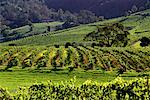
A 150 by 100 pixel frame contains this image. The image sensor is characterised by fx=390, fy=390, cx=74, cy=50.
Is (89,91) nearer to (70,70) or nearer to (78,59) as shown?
(70,70)

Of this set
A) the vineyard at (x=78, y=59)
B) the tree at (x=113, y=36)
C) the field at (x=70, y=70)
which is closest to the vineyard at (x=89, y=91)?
the field at (x=70, y=70)

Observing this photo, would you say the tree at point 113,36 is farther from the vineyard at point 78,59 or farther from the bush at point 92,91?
the bush at point 92,91

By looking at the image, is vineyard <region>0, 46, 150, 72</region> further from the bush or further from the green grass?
the bush

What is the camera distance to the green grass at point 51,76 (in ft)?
222

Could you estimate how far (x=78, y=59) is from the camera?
8594cm

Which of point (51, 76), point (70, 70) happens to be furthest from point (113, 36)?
point (51, 76)

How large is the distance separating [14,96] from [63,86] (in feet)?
18.7

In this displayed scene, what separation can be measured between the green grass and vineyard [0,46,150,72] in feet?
13.7

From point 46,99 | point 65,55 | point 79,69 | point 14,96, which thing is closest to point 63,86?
point 46,99

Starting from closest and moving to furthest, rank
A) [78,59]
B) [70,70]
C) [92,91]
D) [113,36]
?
[92,91]
[70,70]
[78,59]
[113,36]

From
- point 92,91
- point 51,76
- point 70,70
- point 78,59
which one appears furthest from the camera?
point 78,59

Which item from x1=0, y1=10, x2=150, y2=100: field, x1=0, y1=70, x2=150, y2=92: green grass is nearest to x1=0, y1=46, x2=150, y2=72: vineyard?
x1=0, y1=10, x2=150, y2=100: field

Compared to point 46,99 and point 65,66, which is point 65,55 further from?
point 46,99

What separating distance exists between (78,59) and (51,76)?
14.7 metres
